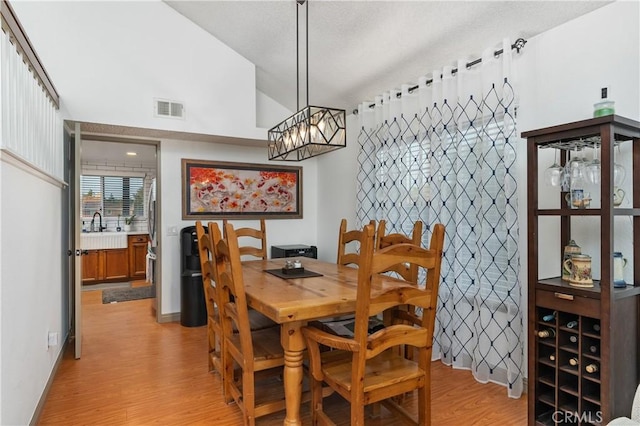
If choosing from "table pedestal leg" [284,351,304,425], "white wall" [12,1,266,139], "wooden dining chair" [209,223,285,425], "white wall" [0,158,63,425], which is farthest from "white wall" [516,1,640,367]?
"white wall" [0,158,63,425]

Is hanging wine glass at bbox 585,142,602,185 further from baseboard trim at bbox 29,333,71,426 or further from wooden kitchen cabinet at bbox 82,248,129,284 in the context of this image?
wooden kitchen cabinet at bbox 82,248,129,284

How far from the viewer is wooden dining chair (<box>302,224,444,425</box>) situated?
5.03 feet

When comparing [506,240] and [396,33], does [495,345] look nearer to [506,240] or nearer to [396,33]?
[506,240]

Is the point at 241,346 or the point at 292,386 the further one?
the point at 241,346

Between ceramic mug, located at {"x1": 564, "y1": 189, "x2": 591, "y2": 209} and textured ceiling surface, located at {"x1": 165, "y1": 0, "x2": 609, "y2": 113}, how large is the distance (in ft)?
3.56

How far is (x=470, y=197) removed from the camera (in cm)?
271

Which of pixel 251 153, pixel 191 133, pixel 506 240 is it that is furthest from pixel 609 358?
pixel 251 153

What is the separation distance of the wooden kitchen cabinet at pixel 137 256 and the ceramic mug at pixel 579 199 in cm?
628

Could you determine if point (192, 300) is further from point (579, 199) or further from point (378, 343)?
point (579, 199)

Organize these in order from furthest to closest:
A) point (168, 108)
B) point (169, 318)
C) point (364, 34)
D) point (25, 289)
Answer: point (169, 318)
point (168, 108)
point (364, 34)
point (25, 289)

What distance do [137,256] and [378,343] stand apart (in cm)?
590

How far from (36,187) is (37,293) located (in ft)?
2.09

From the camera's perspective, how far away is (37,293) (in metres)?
2.21

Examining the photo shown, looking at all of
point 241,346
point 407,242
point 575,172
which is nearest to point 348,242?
point 407,242
